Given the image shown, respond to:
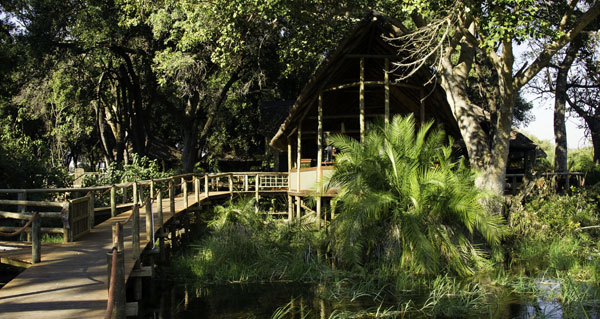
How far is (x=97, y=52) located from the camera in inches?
884

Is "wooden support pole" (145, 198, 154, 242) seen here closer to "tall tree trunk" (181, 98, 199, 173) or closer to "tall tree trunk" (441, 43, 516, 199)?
"tall tree trunk" (441, 43, 516, 199)

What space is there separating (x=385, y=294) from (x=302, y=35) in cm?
1071

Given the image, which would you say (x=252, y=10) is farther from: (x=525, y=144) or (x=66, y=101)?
(x=66, y=101)

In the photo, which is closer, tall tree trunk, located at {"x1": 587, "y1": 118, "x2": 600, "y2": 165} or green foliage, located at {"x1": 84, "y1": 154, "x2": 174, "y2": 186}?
green foliage, located at {"x1": 84, "y1": 154, "x2": 174, "y2": 186}

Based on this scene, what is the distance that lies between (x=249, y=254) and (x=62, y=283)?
548 centimetres

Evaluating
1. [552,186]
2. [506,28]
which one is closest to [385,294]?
[506,28]

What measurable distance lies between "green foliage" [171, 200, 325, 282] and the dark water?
0.66 meters

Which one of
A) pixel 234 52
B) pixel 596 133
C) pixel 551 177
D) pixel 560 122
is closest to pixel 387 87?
pixel 234 52

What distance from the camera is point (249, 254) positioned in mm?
12875

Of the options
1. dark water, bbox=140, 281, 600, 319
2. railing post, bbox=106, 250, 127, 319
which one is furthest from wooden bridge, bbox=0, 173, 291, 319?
dark water, bbox=140, 281, 600, 319

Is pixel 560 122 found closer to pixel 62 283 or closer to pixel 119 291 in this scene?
pixel 62 283

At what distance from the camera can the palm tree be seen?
38.7ft

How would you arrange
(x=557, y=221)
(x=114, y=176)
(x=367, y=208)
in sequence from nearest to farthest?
1. (x=367, y=208)
2. (x=557, y=221)
3. (x=114, y=176)

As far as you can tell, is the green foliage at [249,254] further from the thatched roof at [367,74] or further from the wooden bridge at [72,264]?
the thatched roof at [367,74]
